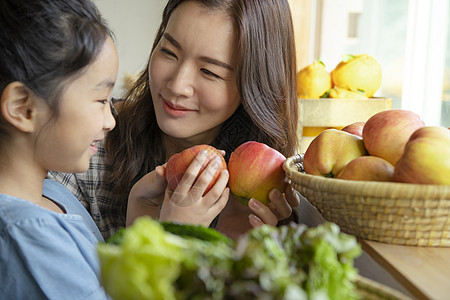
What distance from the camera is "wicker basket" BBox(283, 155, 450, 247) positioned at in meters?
0.59

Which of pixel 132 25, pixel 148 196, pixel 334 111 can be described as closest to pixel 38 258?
pixel 148 196

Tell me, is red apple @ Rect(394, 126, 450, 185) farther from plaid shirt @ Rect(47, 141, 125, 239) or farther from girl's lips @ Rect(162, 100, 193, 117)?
plaid shirt @ Rect(47, 141, 125, 239)

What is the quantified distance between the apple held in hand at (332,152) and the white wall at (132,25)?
12.1 feet

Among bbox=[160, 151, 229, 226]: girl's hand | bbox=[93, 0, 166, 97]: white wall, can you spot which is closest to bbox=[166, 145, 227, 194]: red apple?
bbox=[160, 151, 229, 226]: girl's hand

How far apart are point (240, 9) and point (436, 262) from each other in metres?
0.75

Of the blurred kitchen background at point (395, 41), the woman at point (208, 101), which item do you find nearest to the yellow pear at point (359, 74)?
the blurred kitchen background at point (395, 41)

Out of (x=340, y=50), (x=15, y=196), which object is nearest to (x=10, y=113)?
(x=15, y=196)

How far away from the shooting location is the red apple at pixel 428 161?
1.97ft

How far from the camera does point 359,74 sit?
1.93 metres

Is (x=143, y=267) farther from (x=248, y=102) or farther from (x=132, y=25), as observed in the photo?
(x=132, y=25)

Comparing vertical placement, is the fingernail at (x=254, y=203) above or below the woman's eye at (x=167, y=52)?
below

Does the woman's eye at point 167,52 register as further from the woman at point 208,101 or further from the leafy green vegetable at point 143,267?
the leafy green vegetable at point 143,267

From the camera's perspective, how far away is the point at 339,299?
36cm

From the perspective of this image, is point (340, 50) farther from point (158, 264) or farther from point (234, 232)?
point (158, 264)
